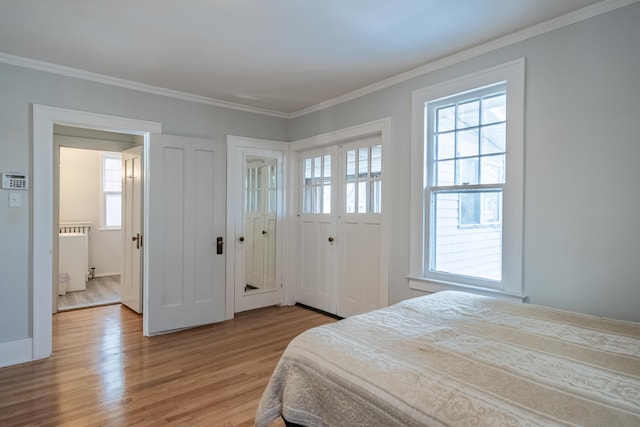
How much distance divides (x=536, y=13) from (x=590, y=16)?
31 cm

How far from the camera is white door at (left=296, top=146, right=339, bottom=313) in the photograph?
165 inches

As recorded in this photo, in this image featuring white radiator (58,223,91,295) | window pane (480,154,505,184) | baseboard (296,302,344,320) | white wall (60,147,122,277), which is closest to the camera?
window pane (480,154,505,184)

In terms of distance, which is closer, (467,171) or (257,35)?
(257,35)

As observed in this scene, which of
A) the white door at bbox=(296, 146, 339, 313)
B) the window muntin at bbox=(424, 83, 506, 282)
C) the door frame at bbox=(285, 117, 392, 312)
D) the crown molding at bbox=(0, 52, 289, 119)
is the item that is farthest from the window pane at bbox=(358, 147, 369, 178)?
the crown molding at bbox=(0, 52, 289, 119)

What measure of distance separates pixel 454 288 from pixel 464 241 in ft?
1.28

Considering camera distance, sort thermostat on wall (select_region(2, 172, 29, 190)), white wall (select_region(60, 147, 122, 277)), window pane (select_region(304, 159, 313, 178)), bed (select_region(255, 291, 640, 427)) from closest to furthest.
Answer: bed (select_region(255, 291, 640, 427)), thermostat on wall (select_region(2, 172, 29, 190)), window pane (select_region(304, 159, 313, 178)), white wall (select_region(60, 147, 122, 277))

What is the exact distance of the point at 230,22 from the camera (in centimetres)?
236

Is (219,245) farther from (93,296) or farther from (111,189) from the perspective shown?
(111,189)

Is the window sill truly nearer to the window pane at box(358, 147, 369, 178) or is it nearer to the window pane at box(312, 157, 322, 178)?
the window pane at box(358, 147, 369, 178)

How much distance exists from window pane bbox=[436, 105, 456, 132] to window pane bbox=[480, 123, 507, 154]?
30 cm

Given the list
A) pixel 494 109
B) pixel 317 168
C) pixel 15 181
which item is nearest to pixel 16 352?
pixel 15 181

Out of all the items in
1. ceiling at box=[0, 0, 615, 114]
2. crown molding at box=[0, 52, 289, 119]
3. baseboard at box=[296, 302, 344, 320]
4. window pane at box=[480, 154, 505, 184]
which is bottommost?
baseboard at box=[296, 302, 344, 320]

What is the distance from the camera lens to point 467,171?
2.83 metres

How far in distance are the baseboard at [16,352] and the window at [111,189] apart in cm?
393
